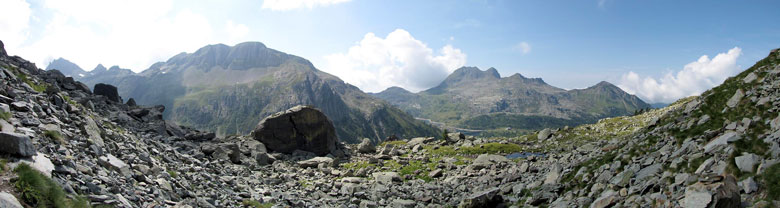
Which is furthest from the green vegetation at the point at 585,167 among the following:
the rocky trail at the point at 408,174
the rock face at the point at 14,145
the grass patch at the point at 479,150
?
the grass patch at the point at 479,150

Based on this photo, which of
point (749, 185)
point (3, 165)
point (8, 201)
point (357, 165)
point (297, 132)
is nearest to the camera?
point (8, 201)

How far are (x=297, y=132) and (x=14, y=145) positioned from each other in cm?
4497

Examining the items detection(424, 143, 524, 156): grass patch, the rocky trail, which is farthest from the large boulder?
detection(424, 143, 524, 156): grass patch

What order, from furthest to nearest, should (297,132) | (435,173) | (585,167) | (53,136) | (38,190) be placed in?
(297,132) → (435,173) → (585,167) → (53,136) → (38,190)


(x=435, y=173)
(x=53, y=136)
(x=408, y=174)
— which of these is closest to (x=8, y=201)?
(x=53, y=136)

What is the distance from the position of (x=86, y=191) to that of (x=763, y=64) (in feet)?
120

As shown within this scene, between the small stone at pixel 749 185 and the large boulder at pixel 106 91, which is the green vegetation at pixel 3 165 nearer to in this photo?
the small stone at pixel 749 185

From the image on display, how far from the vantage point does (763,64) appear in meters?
21.3

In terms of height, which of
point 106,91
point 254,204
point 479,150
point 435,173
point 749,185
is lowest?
point 254,204

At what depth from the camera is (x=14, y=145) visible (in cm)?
1102

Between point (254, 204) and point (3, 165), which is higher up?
point (3, 165)

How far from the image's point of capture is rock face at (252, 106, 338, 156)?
177ft

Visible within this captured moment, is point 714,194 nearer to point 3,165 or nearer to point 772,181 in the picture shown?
point 772,181

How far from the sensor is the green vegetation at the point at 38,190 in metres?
9.56
